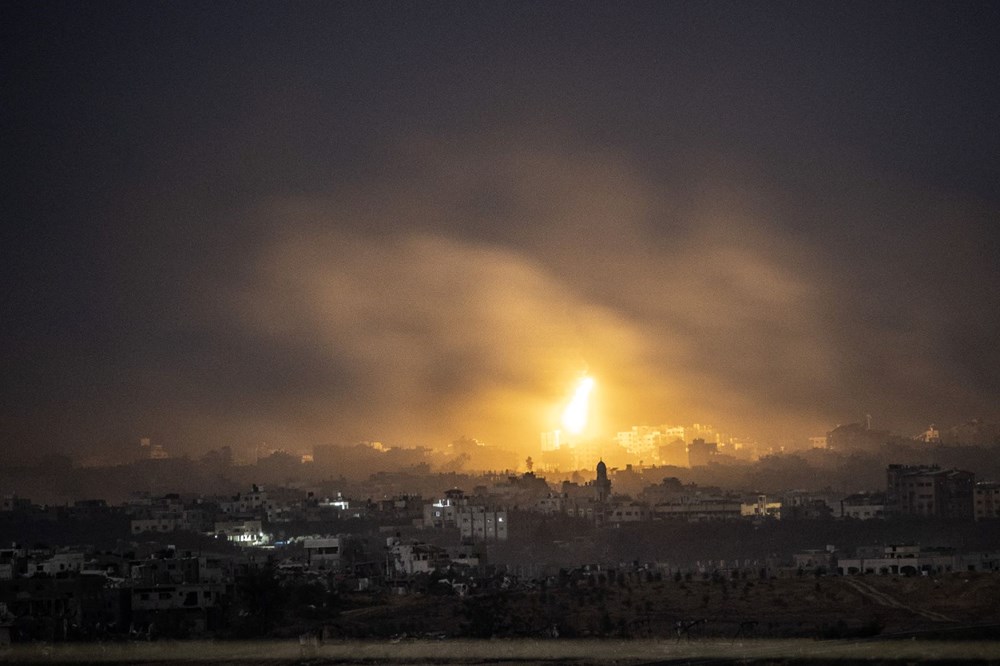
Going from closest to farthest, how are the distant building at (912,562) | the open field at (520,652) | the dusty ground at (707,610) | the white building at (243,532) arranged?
the open field at (520,652), the dusty ground at (707,610), the distant building at (912,562), the white building at (243,532)

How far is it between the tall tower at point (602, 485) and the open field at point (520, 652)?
3010 inches

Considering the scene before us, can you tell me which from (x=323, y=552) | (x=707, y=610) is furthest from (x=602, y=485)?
(x=707, y=610)

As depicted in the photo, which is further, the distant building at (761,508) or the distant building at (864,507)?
the distant building at (761,508)

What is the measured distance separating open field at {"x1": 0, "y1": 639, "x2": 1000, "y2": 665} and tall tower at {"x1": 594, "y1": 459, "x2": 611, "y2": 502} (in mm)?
76464

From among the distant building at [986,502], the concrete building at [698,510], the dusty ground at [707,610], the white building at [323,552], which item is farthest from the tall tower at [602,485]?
the dusty ground at [707,610]

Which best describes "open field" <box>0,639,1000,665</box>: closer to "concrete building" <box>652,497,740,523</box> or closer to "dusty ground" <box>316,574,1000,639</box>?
"dusty ground" <box>316,574,1000,639</box>

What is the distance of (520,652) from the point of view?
39969 mm

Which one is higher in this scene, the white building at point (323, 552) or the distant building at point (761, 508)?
the distant building at point (761, 508)

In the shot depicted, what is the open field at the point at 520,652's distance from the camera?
36281mm

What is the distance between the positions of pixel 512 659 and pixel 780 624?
9.42 meters

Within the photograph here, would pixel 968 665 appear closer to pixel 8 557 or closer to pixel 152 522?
pixel 8 557

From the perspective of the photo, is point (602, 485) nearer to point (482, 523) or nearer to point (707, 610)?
point (482, 523)

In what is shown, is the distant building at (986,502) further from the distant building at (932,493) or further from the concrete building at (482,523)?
the concrete building at (482,523)

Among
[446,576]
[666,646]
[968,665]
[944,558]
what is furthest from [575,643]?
[944,558]
